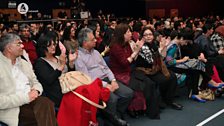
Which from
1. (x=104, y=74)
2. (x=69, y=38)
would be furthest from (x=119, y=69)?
(x=69, y=38)

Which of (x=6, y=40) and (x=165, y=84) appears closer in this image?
(x=6, y=40)

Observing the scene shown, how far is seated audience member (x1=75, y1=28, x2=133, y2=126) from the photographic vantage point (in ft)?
11.7

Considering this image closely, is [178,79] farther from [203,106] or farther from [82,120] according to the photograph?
[82,120]

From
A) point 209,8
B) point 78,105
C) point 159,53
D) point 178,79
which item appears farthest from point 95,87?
point 209,8

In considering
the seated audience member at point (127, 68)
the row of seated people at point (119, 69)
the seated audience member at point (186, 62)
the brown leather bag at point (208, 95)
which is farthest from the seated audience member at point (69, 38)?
the brown leather bag at point (208, 95)

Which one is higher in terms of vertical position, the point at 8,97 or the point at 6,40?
the point at 6,40

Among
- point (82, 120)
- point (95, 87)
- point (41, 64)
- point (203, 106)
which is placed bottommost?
point (203, 106)

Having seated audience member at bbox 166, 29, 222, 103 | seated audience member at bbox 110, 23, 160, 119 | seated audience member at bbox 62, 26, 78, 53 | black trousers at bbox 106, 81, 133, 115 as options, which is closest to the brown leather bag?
seated audience member at bbox 166, 29, 222, 103

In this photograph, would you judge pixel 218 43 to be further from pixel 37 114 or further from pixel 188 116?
pixel 37 114

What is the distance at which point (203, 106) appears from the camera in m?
4.63

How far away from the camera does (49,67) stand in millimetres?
3137

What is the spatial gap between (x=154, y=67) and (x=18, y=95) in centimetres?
221

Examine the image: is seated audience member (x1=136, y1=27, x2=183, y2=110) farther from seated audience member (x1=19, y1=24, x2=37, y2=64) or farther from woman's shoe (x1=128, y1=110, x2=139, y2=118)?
seated audience member (x1=19, y1=24, x2=37, y2=64)

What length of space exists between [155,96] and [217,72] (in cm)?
170
